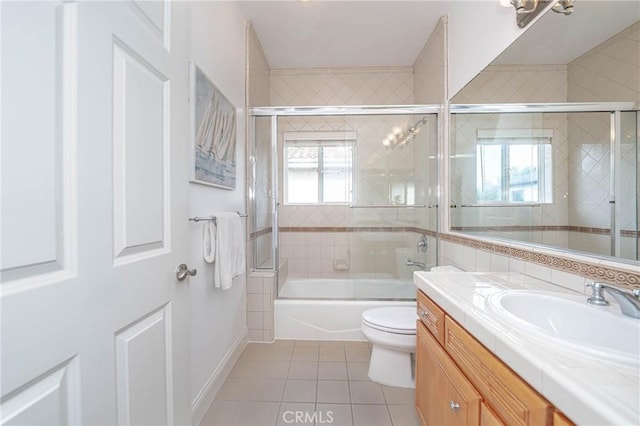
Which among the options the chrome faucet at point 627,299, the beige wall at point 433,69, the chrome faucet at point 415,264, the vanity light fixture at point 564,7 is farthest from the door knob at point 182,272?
the beige wall at point 433,69

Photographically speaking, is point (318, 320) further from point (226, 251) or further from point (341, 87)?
point (341, 87)

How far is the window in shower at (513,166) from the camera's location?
1.23 meters

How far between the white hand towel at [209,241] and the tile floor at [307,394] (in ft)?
2.87

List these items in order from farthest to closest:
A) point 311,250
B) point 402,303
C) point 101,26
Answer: point 311,250 → point 402,303 → point 101,26

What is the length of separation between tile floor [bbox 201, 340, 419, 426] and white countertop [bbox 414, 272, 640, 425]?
0.98 m

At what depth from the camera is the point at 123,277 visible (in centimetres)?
71

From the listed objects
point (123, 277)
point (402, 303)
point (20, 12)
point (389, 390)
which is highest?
point (20, 12)

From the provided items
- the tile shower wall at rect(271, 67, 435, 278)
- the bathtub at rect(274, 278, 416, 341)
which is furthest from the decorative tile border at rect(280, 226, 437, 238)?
the bathtub at rect(274, 278, 416, 341)

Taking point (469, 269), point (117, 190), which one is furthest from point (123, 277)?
point (469, 269)

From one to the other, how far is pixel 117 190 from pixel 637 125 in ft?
5.02

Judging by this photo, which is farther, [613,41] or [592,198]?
[592,198]

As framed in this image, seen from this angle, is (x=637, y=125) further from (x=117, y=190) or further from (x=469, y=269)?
(x=117, y=190)

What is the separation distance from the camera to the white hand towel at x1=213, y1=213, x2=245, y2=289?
145 centimetres

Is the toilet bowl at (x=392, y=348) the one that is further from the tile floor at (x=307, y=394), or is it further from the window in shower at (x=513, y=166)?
the window in shower at (x=513, y=166)
